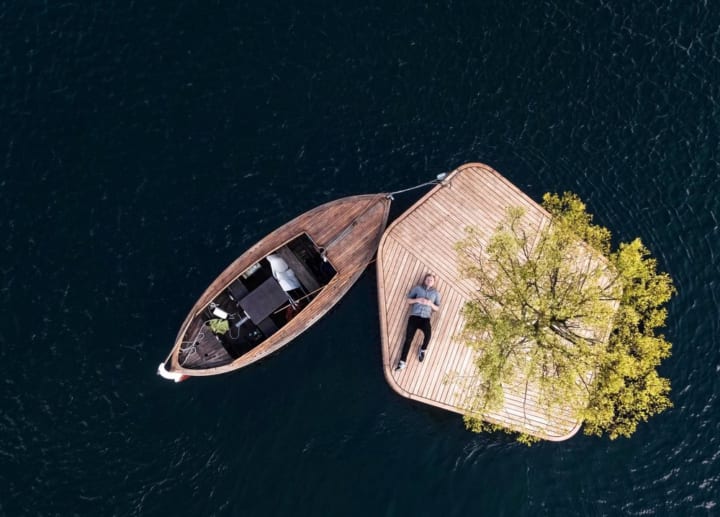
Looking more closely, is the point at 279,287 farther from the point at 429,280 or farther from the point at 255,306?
the point at 429,280

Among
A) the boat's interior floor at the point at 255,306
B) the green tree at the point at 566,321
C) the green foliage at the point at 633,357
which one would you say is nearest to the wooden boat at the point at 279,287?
the boat's interior floor at the point at 255,306

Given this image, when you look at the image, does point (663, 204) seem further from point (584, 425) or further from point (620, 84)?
point (584, 425)

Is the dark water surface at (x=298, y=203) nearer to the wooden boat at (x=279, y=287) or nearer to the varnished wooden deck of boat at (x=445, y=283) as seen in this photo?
the varnished wooden deck of boat at (x=445, y=283)

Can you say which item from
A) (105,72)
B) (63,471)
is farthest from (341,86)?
(63,471)

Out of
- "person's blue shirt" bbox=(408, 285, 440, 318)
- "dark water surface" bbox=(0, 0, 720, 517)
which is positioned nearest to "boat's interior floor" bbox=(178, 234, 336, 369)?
"dark water surface" bbox=(0, 0, 720, 517)

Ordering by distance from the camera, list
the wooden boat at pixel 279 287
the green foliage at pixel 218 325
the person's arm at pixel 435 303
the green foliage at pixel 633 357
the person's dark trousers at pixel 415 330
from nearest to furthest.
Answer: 1. the green foliage at pixel 633 357
2. the green foliage at pixel 218 325
3. the wooden boat at pixel 279 287
4. the person's arm at pixel 435 303
5. the person's dark trousers at pixel 415 330

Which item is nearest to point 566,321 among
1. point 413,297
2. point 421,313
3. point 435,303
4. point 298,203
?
point 435,303
